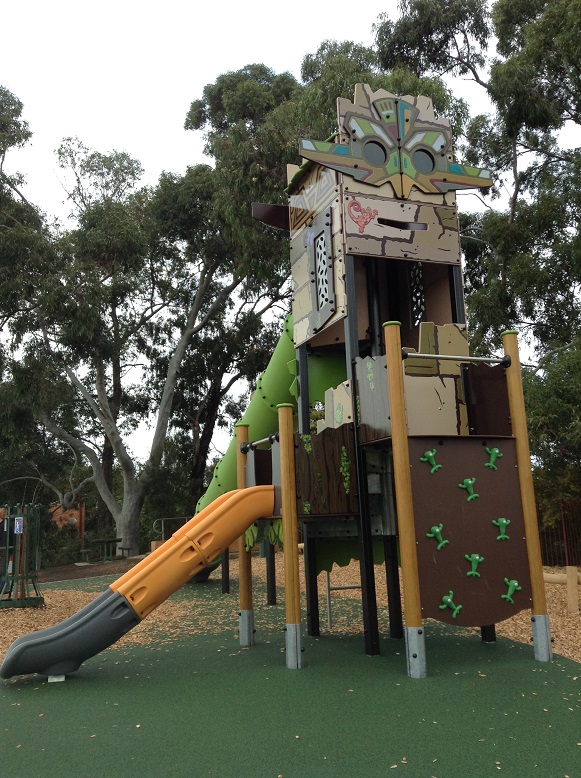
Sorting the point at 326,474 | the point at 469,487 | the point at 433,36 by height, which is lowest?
the point at 469,487

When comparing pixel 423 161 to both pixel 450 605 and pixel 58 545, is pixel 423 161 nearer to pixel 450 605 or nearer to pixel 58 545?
pixel 450 605

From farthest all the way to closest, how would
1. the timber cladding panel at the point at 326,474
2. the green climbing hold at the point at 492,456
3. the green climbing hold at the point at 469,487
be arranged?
1. the timber cladding panel at the point at 326,474
2. the green climbing hold at the point at 492,456
3. the green climbing hold at the point at 469,487

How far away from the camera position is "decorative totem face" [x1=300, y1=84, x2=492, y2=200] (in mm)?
6172

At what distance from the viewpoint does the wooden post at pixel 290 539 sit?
5.31 meters

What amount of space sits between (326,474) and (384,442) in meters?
0.54

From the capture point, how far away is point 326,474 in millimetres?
5578

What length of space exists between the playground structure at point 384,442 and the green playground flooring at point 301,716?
0.32 m

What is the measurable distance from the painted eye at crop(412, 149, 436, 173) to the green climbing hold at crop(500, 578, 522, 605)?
12.4 ft

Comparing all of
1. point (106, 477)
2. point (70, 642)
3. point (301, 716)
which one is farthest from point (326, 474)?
point (106, 477)

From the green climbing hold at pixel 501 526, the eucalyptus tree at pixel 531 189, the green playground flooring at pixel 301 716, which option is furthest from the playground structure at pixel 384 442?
the eucalyptus tree at pixel 531 189

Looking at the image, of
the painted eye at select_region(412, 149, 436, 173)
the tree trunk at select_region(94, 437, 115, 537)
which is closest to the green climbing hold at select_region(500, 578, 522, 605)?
the painted eye at select_region(412, 149, 436, 173)

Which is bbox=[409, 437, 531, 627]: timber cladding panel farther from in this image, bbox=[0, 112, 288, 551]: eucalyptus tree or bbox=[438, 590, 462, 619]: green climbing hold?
bbox=[0, 112, 288, 551]: eucalyptus tree

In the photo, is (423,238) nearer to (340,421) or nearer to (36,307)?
(340,421)

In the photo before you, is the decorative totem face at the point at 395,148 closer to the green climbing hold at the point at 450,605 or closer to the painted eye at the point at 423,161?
the painted eye at the point at 423,161
